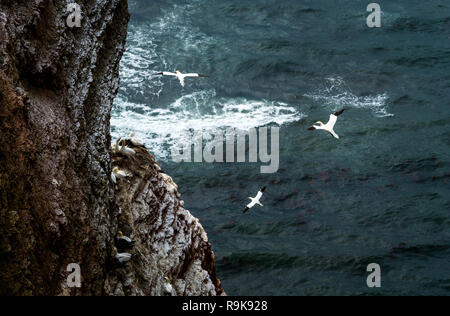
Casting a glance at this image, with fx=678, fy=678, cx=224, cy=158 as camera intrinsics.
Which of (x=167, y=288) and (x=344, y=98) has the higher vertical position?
(x=344, y=98)

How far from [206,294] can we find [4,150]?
9.15 m

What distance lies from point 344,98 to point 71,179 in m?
33.4

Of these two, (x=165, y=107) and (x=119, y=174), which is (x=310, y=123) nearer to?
(x=165, y=107)

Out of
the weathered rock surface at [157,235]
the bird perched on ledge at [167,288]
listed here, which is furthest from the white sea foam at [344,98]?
the bird perched on ledge at [167,288]

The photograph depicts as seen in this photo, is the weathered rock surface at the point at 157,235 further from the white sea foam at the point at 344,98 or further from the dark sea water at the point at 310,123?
the white sea foam at the point at 344,98

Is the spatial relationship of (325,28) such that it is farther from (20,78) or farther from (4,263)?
(4,263)

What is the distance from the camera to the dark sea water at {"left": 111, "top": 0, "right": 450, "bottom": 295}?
34.6 meters

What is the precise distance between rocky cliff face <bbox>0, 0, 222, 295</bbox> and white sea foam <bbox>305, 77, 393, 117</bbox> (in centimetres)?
2629

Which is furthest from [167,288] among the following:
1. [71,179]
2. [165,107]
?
[165,107]

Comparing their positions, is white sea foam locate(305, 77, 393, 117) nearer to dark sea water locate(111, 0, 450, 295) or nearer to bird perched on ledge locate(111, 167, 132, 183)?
dark sea water locate(111, 0, 450, 295)

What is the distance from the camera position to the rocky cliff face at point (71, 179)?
41.3 ft

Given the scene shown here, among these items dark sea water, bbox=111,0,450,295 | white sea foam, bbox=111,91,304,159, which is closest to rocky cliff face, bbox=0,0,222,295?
dark sea water, bbox=111,0,450,295

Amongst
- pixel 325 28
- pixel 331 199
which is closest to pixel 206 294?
pixel 331 199

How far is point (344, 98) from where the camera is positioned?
45.7 meters
